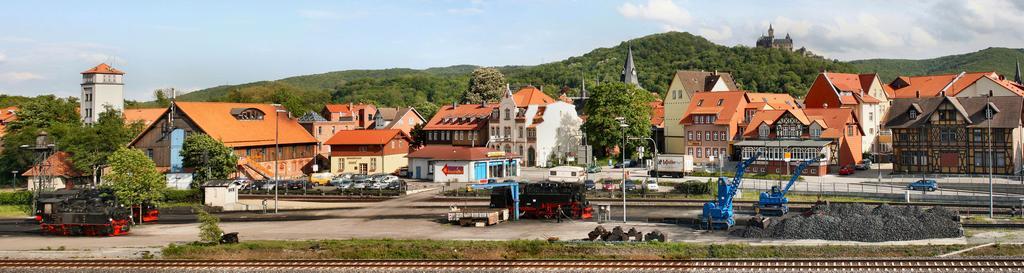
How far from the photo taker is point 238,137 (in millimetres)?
70562

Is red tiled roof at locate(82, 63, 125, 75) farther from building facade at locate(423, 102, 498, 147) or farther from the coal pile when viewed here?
the coal pile

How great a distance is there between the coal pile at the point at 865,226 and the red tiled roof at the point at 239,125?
48135 mm

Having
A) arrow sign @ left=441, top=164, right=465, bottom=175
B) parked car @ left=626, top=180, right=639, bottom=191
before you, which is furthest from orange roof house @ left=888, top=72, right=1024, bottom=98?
arrow sign @ left=441, top=164, right=465, bottom=175

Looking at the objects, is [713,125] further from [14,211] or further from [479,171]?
[14,211]

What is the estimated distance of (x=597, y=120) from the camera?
78938mm

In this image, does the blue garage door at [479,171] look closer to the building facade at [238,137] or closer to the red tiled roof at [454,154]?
the red tiled roof at [454,154]

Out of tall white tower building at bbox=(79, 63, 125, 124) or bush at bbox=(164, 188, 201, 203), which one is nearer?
bush at bbox=(164, 188, 201, 203)

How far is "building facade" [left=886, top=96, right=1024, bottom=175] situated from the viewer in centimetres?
6184

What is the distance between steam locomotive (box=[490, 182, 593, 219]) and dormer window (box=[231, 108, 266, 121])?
131 ft

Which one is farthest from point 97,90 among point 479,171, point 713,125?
point 713,125

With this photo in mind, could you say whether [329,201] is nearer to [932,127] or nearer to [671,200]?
[671,200]

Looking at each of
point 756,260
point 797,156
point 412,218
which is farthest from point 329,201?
point 797,156

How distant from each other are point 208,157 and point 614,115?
1458 inches

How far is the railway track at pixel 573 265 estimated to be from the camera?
84.9 ft
